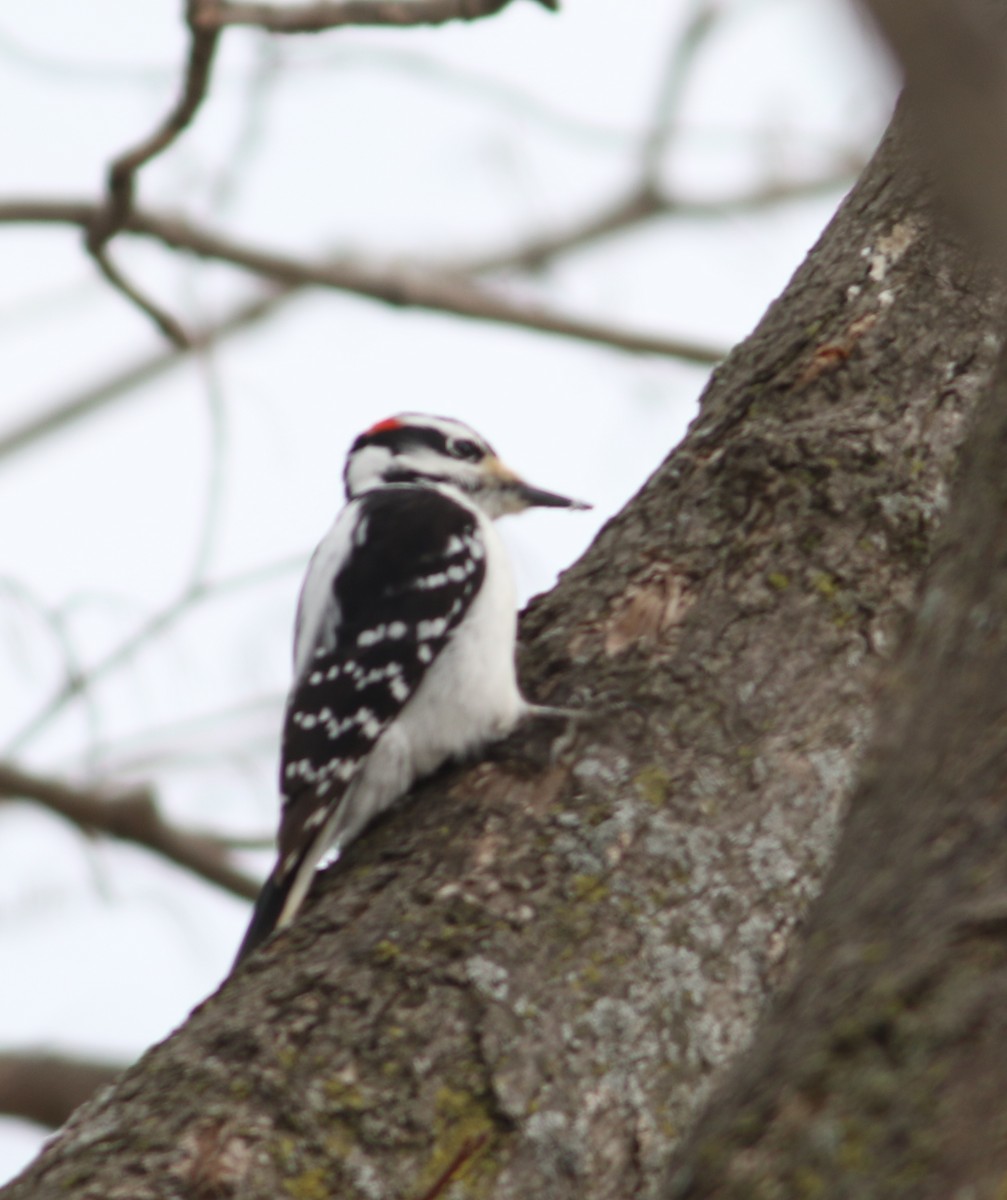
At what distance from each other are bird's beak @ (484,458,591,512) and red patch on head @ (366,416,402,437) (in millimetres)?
323

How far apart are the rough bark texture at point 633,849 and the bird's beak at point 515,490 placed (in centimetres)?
111

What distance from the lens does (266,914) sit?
2.89 m

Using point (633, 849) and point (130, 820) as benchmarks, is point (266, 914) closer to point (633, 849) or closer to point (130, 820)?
point (633, 849)

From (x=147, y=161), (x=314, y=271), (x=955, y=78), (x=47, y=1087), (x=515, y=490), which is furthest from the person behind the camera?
(x=314, y=271)

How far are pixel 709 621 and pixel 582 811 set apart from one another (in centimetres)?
49

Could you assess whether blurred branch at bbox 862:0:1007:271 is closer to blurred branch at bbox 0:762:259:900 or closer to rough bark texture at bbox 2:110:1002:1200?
rough bark texture at bbox 2:110:1002:1200

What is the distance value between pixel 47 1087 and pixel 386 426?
2098 mm

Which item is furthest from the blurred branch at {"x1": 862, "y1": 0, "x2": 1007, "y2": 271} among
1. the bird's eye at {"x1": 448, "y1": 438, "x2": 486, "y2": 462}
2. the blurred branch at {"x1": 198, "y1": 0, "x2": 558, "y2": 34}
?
the bird's eye at {"x1": 448, "y1": 438, "x2": 486, "y2": 462}

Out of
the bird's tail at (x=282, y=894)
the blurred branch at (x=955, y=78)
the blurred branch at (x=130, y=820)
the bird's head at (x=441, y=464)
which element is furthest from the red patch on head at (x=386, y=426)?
the blurred branch at (x=955, y=78)

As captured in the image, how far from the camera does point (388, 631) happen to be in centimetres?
373

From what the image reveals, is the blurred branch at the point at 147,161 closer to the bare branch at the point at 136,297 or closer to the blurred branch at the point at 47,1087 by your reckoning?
the bare branch at the point at 136,297

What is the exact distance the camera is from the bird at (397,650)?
10.3 feet

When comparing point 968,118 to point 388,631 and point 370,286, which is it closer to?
point 388,631

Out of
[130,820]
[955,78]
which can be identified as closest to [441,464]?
[130,820]
